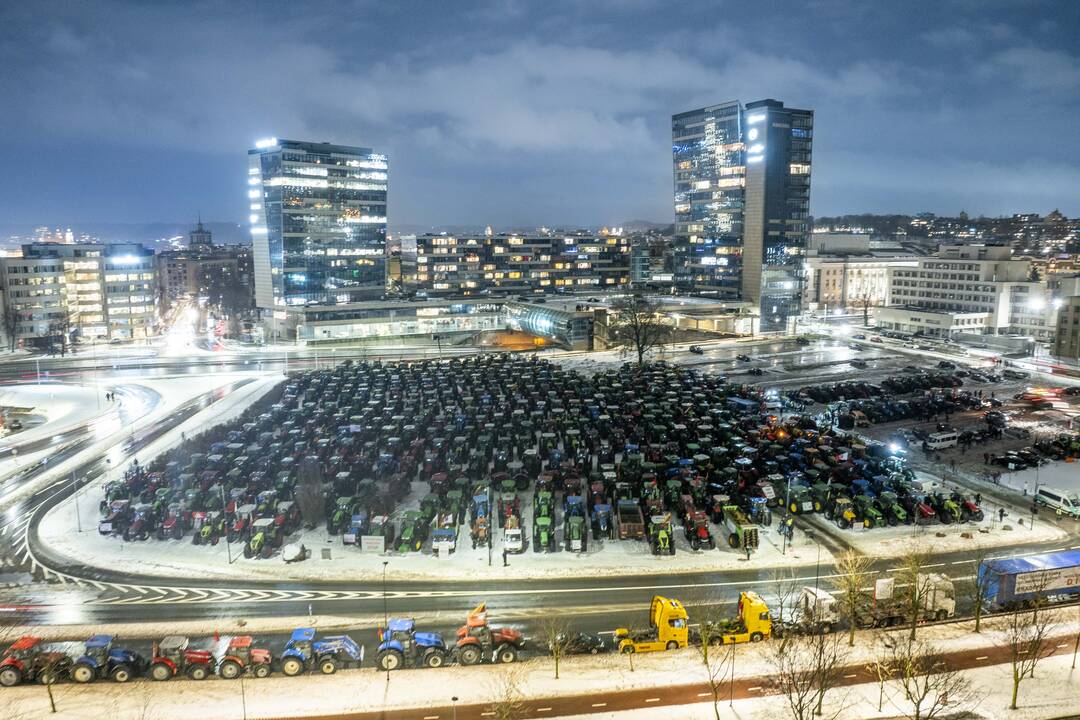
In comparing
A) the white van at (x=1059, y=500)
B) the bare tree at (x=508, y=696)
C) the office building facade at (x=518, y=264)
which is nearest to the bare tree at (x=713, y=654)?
the bare tree at (x=508, y=696)

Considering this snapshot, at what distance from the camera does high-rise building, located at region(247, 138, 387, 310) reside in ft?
262

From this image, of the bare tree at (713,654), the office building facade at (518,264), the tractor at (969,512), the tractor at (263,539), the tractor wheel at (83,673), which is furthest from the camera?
the office building facade at (518,264)

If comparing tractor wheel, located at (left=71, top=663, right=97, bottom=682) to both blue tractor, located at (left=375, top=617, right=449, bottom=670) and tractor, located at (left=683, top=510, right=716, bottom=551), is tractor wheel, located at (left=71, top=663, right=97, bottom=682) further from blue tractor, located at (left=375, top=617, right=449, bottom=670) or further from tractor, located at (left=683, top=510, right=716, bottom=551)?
tractor, located at (left=683, top=510, right=716, bottom=551)

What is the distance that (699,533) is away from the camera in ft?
68.2

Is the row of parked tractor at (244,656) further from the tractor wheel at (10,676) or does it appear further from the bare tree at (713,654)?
the bare tree at (713,654)

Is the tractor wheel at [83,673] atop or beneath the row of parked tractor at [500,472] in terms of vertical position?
beneath

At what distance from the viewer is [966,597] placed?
58.3 ft

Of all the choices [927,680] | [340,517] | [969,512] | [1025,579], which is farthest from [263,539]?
[969,512]

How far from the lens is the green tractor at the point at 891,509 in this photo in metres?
22.4

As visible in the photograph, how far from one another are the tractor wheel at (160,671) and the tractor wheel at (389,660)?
4.44m

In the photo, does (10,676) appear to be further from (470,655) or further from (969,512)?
(969,512)

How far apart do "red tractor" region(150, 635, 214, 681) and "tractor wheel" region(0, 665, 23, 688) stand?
8.54 ft

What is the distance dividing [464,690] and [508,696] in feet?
7.28

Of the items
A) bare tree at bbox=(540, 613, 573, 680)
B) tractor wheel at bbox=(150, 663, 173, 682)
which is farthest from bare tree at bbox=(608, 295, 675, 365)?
tractor wheel at bbox=(150, 663, 173, 682)
